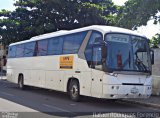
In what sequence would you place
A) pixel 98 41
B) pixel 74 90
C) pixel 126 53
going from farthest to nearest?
pixel 74 90
pixel 98 41
pixel 126 53

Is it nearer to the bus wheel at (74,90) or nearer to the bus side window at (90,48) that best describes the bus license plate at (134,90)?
the bus side window at (90,48)

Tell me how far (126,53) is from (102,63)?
1.17 meters

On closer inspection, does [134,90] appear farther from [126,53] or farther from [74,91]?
[74,91]

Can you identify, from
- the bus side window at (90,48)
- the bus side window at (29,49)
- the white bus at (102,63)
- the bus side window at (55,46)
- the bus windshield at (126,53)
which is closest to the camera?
the white bus at (102,63)

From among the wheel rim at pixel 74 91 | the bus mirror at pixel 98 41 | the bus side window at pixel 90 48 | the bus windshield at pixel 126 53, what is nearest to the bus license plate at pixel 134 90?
the bus windshield at pixel 126 53

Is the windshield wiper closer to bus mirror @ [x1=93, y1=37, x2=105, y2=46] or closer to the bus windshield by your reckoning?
the bus windshield

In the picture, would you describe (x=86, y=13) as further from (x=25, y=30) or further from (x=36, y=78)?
(x=36, y=78)

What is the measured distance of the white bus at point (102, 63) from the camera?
13086 millimetres

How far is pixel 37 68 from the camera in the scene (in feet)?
63.7

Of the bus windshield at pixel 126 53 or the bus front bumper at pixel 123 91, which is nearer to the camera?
the bus front bumper at pixel 123 91

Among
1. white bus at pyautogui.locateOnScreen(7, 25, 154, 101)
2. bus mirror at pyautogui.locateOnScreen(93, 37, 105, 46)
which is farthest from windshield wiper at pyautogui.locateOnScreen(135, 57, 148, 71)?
bus mirror at pyautogui.locateOnScreen(93, 37, 105, 46)

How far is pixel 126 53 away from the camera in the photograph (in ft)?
44.4

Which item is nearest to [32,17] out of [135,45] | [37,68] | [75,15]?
[75,15]

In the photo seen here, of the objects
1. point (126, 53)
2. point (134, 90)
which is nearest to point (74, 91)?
point (134, 90)
